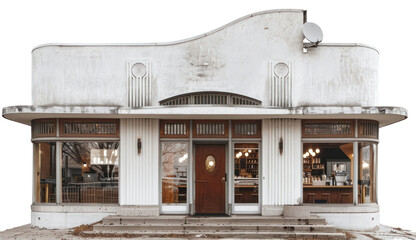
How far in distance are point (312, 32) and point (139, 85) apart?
16.9 feet

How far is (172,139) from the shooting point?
15008 mm

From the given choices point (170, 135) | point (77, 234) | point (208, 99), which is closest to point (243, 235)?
point (170, 135)

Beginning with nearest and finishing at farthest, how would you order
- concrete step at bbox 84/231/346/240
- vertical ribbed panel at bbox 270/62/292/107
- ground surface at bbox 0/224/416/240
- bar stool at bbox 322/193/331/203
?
concrete step at bbox 84/231/346/240 < ground surface at bbox 0/224/416/240 < vertical ribbed panel at bbox 270/62/292/107 < bar stool at bbox 322/193/331/203

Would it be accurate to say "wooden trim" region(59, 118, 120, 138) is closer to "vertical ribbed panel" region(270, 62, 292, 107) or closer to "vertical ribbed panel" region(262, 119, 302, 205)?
"vertical ribbed panel" region(262, 119, 302, 205)

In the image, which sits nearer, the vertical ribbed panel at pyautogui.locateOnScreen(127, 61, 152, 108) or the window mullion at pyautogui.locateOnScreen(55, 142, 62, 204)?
the vertical ribbed panel at pyautogui.locateOnScreen(127, 61, 152, 108)

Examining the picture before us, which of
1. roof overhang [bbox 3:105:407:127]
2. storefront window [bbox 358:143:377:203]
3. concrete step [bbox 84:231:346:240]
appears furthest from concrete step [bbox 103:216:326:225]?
roof overhang [bbox 3:105:407:127]

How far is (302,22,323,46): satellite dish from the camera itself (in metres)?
14.6

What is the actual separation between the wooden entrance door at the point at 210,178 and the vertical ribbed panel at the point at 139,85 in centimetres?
214

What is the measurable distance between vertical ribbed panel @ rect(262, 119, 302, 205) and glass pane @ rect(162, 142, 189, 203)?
7.63 feet

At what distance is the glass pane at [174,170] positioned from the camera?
15.0 m

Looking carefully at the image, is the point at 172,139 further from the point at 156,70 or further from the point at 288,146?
the point at 288,146

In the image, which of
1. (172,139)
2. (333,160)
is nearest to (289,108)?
(333,160)

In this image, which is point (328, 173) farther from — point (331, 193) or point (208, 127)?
point (208, 127)

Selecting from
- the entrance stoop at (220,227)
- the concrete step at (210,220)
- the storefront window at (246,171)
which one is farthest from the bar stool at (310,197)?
the storefront window at (246,171)
